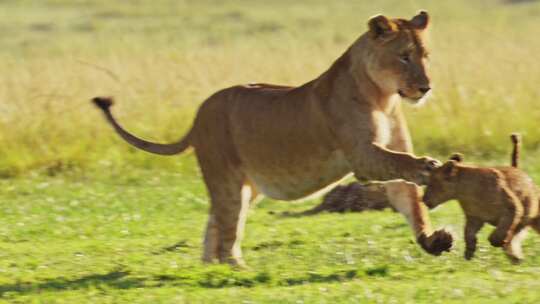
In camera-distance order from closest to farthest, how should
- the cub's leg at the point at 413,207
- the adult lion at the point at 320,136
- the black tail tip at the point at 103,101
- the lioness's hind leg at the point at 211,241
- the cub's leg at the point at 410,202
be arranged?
the adult lion at the point at 320,136 < the cub's leg at the point at 410,202 < the cub's leg at the point at 413,207 < the lioness's hind leg at the point at 211,241 < the black tail tip at the point at 103,101

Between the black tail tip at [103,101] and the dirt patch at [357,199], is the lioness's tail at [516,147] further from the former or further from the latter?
the black tail tip at [103,101]

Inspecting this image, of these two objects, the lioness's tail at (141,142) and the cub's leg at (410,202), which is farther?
the lioness's tail at (141,142)

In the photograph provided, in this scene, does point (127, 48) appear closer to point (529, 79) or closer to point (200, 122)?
point (529, 79)

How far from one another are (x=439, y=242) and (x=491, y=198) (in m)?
0.38

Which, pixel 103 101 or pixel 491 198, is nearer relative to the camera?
pixel 491 198

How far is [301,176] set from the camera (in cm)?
740

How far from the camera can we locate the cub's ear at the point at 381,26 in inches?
277

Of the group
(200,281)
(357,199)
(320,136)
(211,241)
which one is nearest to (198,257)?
(211,241)

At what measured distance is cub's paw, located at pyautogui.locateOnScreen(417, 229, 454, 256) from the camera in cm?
704

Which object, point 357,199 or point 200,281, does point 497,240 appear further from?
point 357,199

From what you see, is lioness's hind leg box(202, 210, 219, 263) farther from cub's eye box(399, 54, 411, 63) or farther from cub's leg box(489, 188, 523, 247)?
cub's leg box(489, 188, 523, 247)

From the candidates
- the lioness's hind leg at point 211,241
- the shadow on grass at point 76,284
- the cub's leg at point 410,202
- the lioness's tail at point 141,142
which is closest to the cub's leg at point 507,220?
the cub's leg at point 410,202

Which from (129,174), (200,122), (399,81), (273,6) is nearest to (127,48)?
(129,174)

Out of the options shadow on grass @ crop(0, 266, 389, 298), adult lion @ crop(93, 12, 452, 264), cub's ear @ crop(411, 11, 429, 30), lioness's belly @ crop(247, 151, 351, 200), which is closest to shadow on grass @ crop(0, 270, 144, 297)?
shadow on grass @ crop(0, 266, 389, 298)
